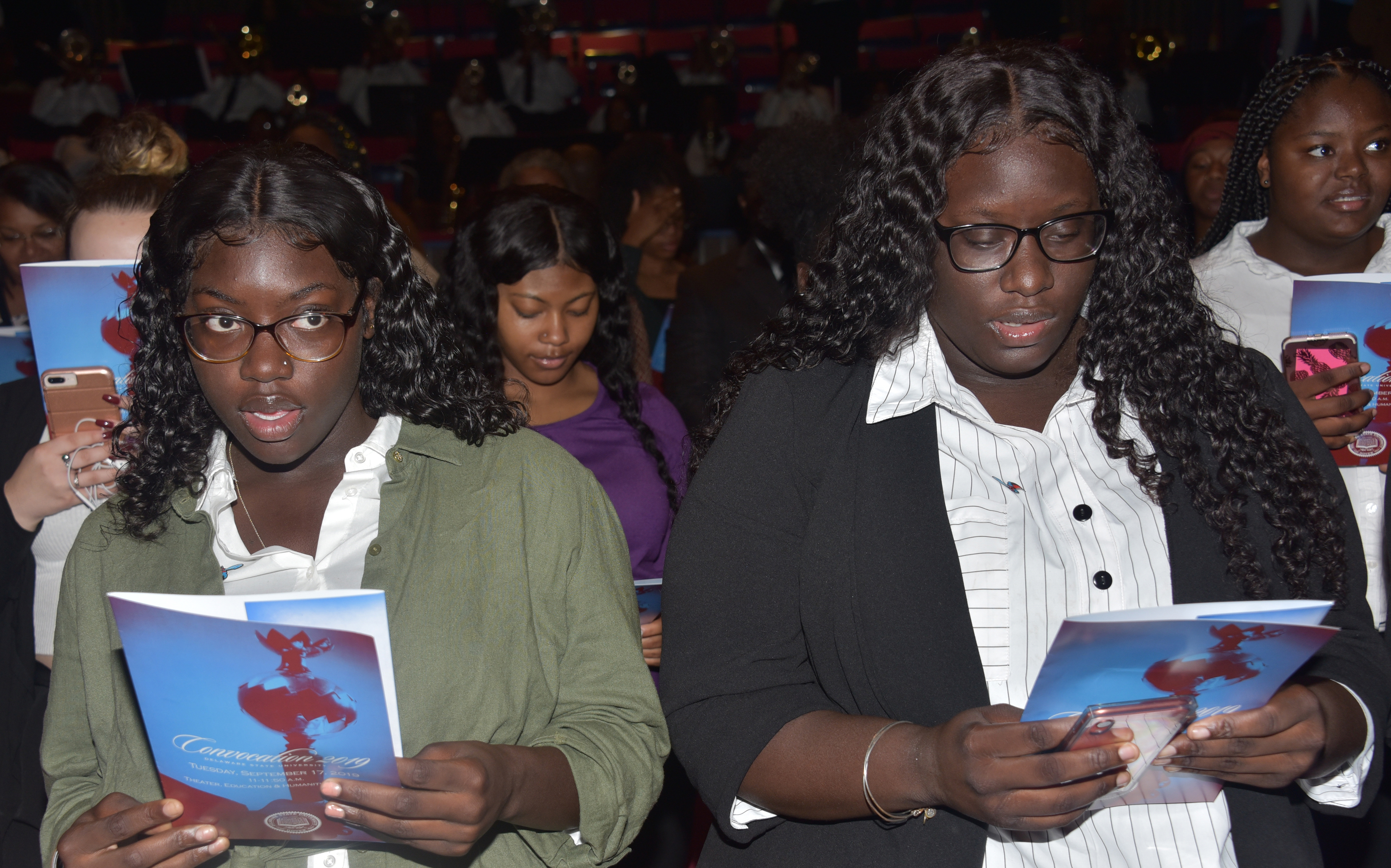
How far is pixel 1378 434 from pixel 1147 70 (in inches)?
404

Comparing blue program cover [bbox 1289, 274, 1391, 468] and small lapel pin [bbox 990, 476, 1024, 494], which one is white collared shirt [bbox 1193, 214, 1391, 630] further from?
small lapel pin [bbox 990, 476, 1024, 494]

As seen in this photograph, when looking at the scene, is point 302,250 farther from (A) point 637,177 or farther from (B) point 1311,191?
(A) point 637,177

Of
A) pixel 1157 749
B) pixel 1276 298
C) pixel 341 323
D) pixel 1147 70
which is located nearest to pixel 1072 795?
pixel 1157 749

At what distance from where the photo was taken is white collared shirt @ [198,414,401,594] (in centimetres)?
151

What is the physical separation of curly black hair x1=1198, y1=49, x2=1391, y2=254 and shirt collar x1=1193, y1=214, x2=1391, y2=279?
0.16 ft

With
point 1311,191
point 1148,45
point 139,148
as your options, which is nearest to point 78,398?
point 139,148

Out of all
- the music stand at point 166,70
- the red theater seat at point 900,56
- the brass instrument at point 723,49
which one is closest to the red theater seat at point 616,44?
the brass instrument at point 723,49

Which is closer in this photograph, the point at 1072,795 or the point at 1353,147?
the point at 1072,795

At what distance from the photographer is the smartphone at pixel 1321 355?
2.04 m

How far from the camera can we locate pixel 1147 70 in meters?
11.1

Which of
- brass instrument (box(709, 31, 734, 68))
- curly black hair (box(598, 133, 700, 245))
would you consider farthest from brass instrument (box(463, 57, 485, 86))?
curly black hair (box(598, 133, 700, 245))

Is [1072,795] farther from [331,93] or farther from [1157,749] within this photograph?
[331,93]

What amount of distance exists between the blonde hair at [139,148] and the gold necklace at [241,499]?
1.38 m

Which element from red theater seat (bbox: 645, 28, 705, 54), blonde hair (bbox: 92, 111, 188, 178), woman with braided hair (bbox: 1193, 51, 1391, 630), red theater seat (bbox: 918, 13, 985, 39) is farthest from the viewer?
red theater seat (bbox: 645, 28, 705, 54)
